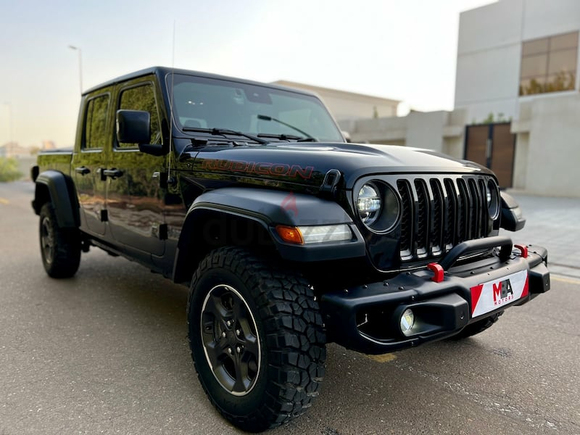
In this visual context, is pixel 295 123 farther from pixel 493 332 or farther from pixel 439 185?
pixel 493 332

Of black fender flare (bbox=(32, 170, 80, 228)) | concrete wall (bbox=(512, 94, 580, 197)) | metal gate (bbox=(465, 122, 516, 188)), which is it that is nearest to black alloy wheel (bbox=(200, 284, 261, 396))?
black fender flare (bbox=(32, 170, 80, 228))

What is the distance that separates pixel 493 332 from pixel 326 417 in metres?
1.90

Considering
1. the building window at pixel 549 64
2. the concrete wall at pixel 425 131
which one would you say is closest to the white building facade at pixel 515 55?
the building window at pixel 549 64

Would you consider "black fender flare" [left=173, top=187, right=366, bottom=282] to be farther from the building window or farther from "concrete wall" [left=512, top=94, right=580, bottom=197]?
the building window

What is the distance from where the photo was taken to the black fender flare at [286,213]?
1999 mm

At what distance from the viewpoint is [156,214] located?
128 inches

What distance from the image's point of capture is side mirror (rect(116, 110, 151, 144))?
2877 mm

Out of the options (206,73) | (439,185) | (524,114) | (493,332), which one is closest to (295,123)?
(206,73)

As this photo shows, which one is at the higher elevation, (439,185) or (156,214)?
(439,185)

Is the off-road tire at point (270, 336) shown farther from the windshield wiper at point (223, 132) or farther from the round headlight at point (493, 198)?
the round headlight at point (493, 198)

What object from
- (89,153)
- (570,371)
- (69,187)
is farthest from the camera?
(69,187)

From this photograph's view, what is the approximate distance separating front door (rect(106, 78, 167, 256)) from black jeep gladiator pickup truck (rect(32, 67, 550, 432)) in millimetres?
19

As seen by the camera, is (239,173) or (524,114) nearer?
(239,173)

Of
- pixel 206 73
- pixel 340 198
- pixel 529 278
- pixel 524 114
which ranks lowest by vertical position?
pixel 529 278
